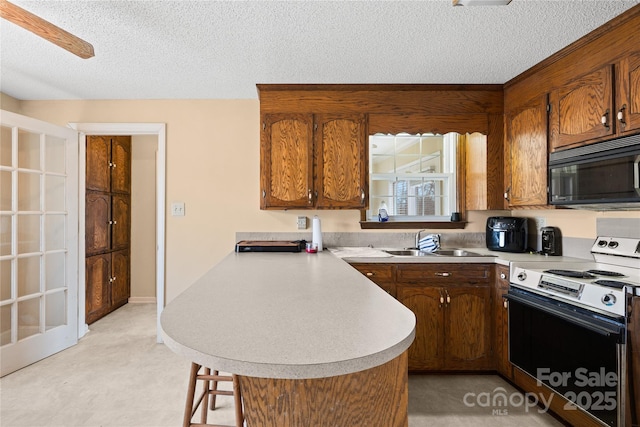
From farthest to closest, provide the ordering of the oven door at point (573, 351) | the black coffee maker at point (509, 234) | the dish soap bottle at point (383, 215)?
the dish soap bottle at point (383, 215)
the black coffee maker at point (509, 234)
the oven door at point (573, 351)

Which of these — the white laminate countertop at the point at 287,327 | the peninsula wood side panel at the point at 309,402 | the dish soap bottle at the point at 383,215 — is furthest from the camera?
the dish soap bottle at the point at 383,215

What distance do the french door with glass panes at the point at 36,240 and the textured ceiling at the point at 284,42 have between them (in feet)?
1.72

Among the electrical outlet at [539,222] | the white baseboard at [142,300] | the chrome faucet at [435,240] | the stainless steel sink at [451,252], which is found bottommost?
the white baseboard at [142,300]

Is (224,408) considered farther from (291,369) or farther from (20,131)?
(20,131)

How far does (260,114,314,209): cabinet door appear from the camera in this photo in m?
2.67

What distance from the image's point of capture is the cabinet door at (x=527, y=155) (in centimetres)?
230

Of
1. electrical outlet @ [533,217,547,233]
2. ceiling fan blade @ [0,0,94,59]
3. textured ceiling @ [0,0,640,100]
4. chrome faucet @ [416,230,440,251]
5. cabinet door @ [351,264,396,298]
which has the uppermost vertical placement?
textured ceiling @ [0,0,640,100]

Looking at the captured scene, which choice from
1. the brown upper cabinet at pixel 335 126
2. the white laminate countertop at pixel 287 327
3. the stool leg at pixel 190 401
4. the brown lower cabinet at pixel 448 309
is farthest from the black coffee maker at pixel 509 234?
the stool leg at pixel 190 401

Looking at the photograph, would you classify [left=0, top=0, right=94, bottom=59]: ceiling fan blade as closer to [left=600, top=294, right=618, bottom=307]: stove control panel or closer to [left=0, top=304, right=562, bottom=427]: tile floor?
[left=0, top=304, right=562, bottom=427]: tile floor

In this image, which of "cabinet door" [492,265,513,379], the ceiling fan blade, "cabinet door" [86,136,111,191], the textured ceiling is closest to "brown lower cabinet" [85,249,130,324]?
"cabinet door" [86,136,111,191]

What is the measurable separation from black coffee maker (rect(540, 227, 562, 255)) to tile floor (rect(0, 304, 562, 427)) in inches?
39.9

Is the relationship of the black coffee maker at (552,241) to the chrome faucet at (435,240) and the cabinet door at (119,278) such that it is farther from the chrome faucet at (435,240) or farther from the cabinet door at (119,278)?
the cabinet door at (119,278)


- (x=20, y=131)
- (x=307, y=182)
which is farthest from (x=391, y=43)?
(x=20, y=131)

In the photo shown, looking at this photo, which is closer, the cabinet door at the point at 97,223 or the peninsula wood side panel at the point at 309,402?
the peninsula wood side panel at the point at 309,402
